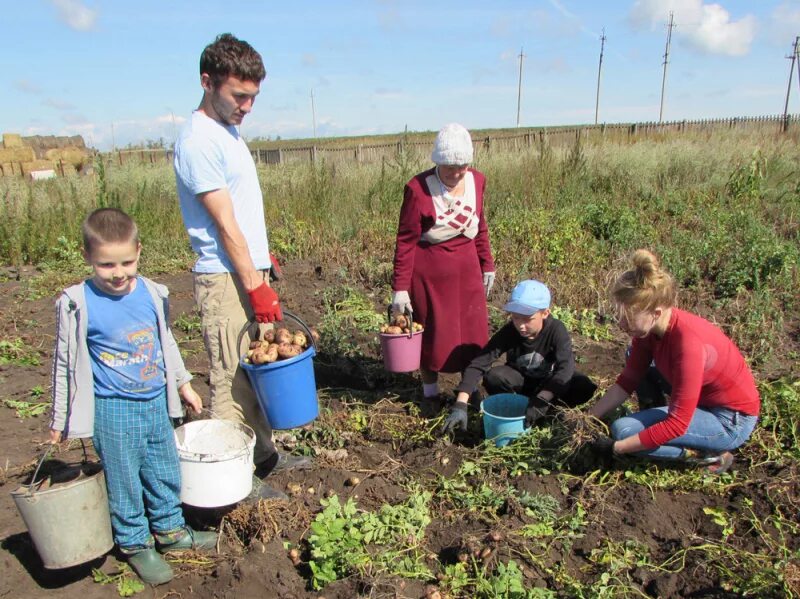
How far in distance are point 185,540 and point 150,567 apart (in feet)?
0.62

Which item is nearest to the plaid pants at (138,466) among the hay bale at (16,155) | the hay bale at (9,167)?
the hay bale at (9,167)

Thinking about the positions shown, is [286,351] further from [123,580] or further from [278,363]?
[123,580]

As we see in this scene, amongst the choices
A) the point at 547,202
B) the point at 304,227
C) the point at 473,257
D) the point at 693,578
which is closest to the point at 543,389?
the point at 473,257

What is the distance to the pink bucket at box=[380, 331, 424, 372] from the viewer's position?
3818mm

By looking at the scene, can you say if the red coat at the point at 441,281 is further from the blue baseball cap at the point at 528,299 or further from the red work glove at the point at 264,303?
the red work glove at the point at 264,303

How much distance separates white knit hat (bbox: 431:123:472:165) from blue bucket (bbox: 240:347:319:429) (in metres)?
1.38

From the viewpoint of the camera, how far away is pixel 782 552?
105 inches

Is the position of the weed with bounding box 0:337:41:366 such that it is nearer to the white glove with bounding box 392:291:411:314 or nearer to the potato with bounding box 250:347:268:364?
the potato with bounding box 250:347:268:364

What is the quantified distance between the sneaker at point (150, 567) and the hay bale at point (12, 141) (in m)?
16.8

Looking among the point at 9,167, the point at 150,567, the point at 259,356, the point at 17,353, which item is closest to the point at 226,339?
the point at 259,356

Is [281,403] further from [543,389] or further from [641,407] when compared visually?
[641,407]

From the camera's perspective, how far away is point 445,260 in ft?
12.6

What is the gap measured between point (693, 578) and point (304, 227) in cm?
676

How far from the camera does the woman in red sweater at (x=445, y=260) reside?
3697 millimetres
